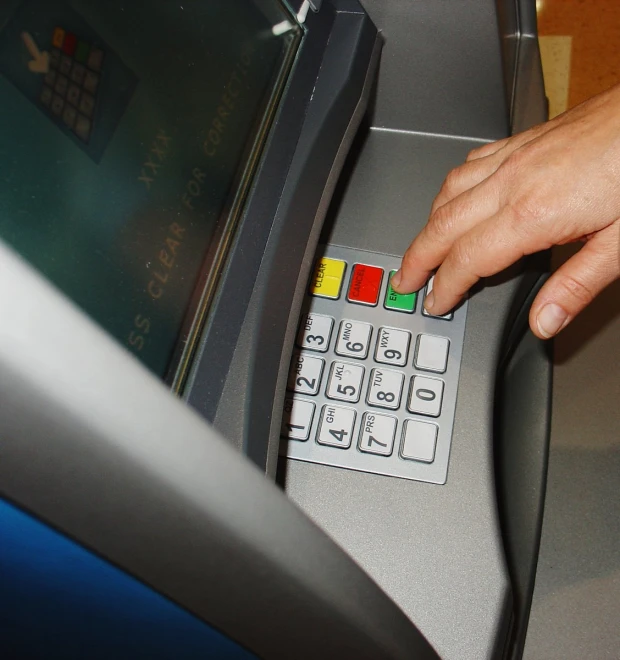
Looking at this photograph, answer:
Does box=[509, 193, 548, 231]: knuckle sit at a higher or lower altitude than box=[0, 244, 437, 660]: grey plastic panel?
Result: higher

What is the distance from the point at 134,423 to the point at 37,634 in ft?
0.67

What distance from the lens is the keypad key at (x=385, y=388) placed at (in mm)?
535

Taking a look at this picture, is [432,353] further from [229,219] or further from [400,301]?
[229,219]

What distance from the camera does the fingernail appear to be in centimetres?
55

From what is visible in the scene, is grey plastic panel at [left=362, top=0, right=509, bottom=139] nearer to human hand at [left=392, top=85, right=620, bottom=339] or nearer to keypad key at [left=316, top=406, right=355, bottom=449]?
human hand at [left=392, top=85, right=620, bottom=339]

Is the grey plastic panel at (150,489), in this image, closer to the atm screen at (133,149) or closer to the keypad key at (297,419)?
the atm screen at (133,149)

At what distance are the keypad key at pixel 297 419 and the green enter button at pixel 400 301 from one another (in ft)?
0.40

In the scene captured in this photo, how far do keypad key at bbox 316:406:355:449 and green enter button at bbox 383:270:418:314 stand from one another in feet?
0.36

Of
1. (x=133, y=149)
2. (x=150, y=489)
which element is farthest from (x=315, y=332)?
(x=150, y=489)

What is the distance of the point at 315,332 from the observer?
570 millimetres

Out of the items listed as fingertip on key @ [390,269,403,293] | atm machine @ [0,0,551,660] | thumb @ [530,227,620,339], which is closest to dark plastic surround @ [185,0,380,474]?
atm machine @ [0,0,551,660]

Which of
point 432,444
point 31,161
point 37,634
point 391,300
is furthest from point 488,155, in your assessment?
point 37,634

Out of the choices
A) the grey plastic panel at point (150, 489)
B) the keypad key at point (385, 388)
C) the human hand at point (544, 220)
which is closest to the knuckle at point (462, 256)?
the human hand at point (544, 220)

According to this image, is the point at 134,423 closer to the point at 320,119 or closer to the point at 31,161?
the point at 31,161
